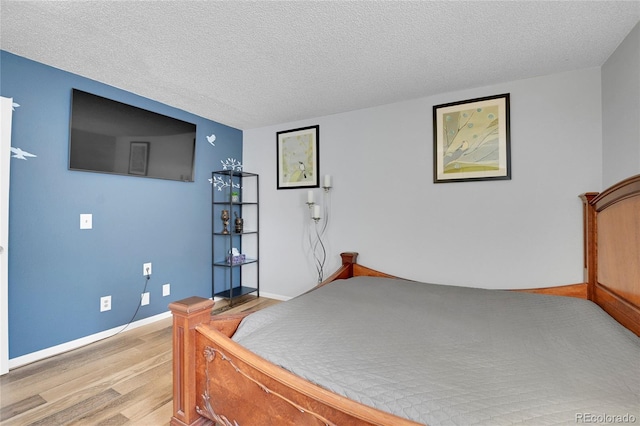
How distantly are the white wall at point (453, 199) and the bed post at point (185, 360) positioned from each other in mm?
1920

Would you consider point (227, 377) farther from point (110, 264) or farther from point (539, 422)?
point (110, 264)

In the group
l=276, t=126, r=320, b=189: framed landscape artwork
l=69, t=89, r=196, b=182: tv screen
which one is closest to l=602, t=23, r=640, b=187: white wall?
l=276, t=126, r=320, b=189: framed landscape artwork

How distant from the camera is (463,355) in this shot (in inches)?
43.9

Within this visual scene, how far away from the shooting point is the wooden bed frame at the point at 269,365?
0.87 metres

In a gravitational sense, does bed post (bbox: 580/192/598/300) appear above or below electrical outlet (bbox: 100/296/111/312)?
above

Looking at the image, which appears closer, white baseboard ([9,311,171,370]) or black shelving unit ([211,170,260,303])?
white baseboard ([9,311,171,370])

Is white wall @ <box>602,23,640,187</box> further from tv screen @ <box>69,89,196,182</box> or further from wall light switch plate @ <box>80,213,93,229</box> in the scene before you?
wall light switch plate @ <box>80,213,93,229</box>

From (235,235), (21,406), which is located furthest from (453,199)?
(21,406)

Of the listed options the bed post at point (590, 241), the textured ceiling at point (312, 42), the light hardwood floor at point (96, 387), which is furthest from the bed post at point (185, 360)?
the bed post at point (590, 241)

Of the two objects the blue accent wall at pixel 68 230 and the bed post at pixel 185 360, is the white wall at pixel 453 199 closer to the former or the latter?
the blue accent wall at pixel 68 230

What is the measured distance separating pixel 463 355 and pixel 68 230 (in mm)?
2740

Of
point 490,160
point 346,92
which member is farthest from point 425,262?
point 346,92

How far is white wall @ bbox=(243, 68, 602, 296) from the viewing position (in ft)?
6.91

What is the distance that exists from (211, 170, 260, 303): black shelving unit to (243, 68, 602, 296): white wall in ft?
0.99
